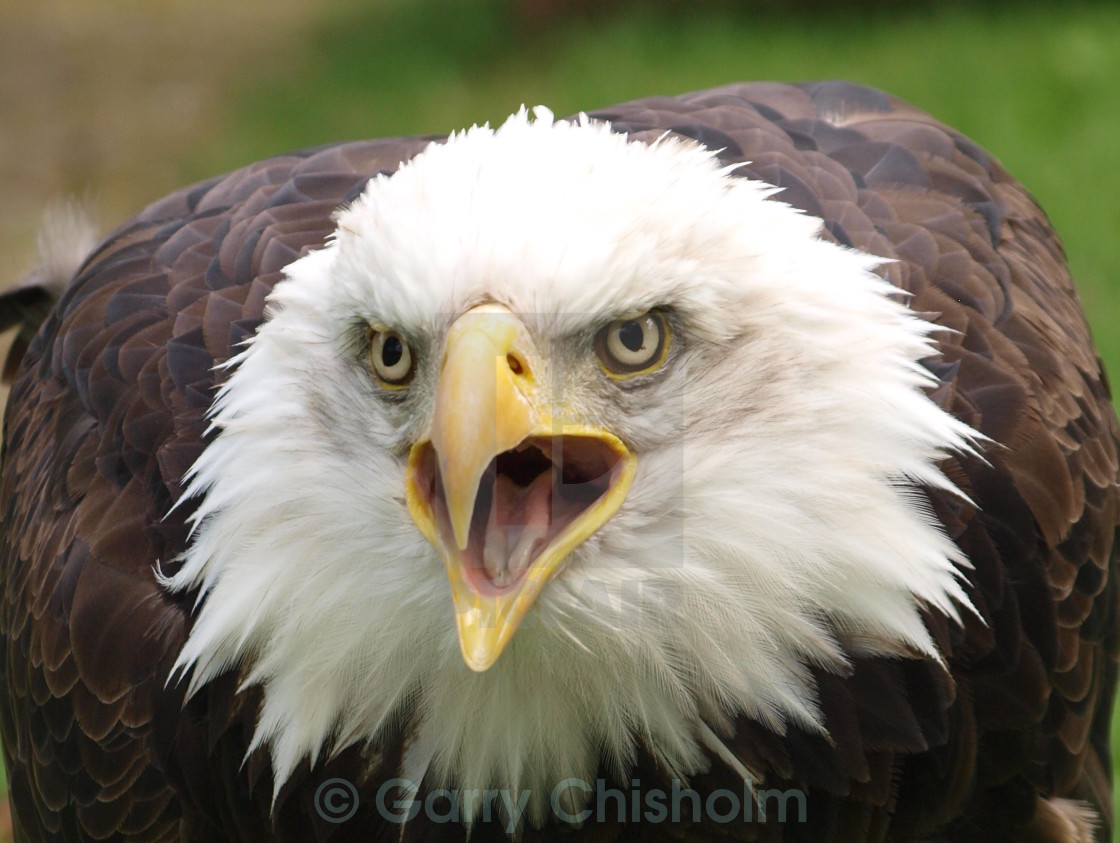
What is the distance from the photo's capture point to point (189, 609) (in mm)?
3236

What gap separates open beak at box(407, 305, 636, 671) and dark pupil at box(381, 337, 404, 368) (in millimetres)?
154

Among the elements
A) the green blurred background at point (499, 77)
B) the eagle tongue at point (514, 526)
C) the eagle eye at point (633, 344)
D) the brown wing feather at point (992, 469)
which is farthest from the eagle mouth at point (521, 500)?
the green blurred background at point (499, 77)

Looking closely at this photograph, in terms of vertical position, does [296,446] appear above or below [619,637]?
above

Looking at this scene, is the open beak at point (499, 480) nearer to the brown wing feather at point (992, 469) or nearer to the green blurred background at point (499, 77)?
the brown wing feather at point (992, 469)

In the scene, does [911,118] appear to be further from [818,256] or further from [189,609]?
[189,609]

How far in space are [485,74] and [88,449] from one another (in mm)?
7766

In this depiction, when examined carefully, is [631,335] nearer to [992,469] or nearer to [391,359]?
[391,359]

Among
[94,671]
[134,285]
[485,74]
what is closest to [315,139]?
[485,74]

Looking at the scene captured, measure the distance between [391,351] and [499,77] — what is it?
845 cm

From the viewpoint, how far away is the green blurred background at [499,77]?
343 inches

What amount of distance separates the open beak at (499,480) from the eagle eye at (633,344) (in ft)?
0.38

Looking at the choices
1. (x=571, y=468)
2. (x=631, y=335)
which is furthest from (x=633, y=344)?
(x=571, y=468)

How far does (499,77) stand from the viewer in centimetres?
1084

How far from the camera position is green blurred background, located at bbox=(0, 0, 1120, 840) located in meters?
8.70
